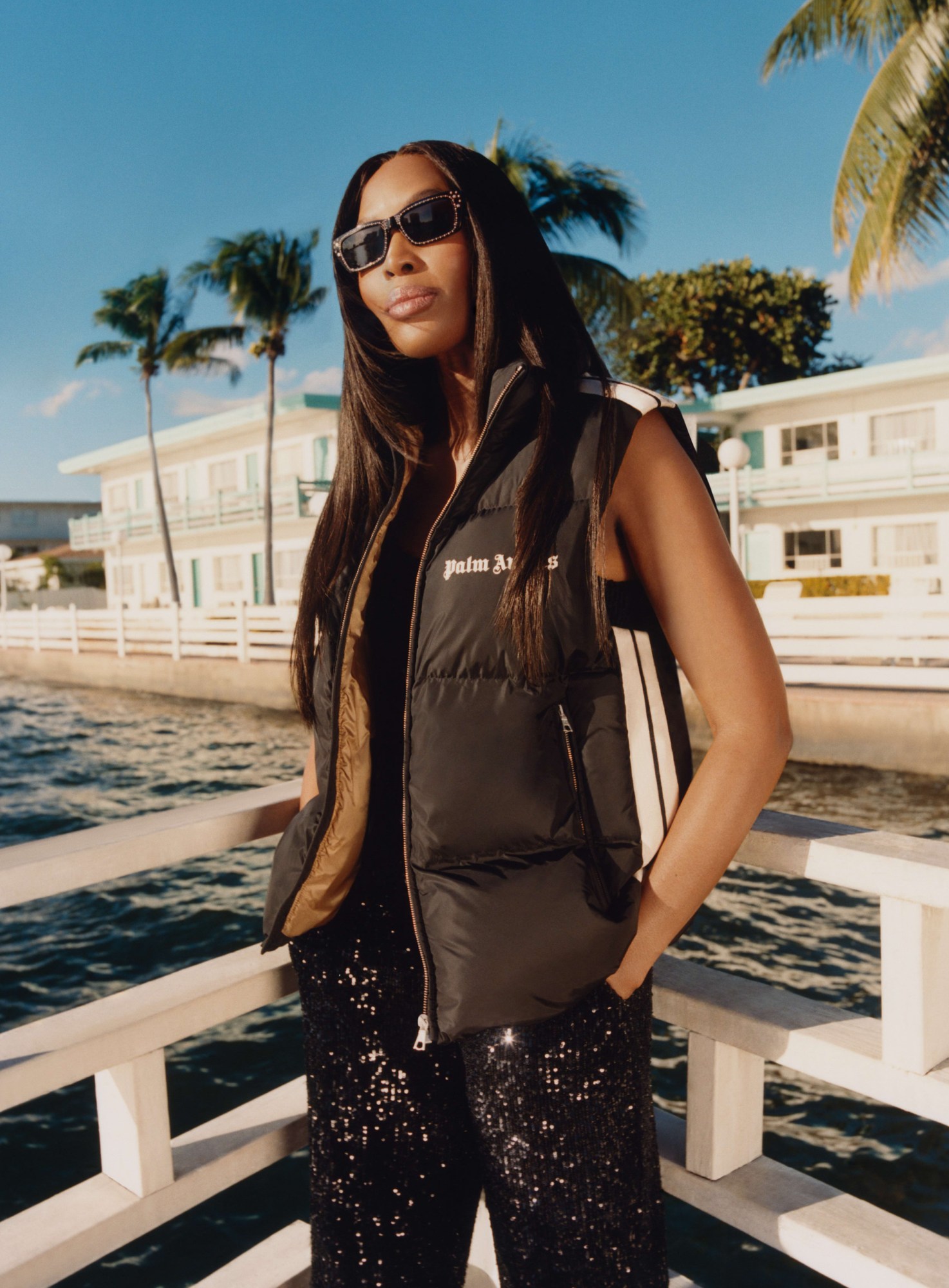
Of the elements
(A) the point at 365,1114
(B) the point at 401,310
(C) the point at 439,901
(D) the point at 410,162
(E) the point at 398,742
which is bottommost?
(A) the point at 365,1114

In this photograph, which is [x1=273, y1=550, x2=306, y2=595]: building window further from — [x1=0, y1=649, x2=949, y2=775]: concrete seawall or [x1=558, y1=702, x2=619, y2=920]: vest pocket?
[x1=558, y1=702, x2=619, y2=920]: vest pocket

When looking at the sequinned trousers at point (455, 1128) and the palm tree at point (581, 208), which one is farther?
the palm tree at point (581, 208)

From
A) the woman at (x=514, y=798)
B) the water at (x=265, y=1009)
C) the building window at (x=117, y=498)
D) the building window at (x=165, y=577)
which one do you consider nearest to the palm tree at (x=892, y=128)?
the water at (x=265, y=1009)

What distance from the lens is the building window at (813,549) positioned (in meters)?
22.6

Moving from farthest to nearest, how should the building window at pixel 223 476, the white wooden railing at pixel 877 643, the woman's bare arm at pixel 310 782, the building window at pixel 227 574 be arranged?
the building window at pixel 223 476
the building window at pixel 227 574
the white wooden railing at pixel 877 643
the woman's bare arm at pixel 310 782

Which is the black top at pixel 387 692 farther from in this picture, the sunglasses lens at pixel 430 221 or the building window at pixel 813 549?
the building window at pixel 813 549

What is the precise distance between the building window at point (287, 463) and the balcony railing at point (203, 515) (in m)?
0.62

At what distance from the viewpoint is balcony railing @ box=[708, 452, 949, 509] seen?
2014cm

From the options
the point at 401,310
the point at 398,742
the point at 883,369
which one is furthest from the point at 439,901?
the point at 883,369

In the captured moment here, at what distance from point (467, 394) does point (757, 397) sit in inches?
911

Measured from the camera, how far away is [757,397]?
75.8 ft

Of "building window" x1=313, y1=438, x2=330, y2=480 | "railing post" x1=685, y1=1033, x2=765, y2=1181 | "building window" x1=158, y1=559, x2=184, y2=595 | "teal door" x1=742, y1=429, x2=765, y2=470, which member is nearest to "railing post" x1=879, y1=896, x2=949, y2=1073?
"railing post" x1=685, y1=1033, x2=765, y2=1181

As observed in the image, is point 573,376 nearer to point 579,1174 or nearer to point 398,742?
point 398,742

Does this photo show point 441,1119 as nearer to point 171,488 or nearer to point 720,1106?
point 720,1106
